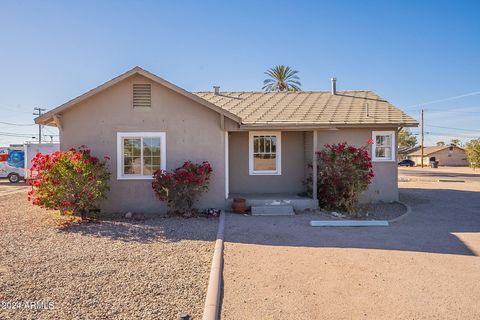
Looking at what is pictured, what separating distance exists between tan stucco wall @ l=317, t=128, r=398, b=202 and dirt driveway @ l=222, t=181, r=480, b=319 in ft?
11.1

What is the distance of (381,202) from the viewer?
12.7 m

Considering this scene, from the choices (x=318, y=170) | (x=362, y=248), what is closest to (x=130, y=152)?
(x=318, y=170)

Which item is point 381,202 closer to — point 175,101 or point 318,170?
point 318,170

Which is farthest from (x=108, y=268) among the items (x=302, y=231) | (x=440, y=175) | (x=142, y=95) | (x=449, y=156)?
(x=449, y=156)

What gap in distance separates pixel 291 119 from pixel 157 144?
193 inches

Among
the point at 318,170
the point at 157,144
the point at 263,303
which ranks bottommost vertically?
the point at 263,303

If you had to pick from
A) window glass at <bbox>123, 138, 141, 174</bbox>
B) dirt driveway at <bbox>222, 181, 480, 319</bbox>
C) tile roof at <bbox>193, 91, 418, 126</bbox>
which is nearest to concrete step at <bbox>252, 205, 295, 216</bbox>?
dirt driveway at <bbox>222, 181, 480, 319</bbox>

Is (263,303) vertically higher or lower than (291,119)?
lower

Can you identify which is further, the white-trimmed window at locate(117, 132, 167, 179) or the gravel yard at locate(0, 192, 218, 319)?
the white-trimmed window at locate(117, 132, 167, 179)

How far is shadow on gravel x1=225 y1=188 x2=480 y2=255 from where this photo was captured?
23.4 feet

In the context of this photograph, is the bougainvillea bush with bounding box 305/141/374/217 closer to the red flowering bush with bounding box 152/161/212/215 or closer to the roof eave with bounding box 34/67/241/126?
the roof eave with bounding box 34/67/241/126

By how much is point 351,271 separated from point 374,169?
8.04 meters

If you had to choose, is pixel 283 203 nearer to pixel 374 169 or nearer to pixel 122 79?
pixel 374 169

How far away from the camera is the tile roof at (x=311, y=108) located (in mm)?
12039
